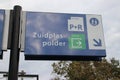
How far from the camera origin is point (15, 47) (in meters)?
6.56

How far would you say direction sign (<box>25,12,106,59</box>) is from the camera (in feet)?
23.0

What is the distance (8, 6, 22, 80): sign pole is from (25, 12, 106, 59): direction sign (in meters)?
0.36

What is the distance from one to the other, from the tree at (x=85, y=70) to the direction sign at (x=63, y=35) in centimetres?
2404

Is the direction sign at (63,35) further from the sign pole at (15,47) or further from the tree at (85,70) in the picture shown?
the tree at (85,70)

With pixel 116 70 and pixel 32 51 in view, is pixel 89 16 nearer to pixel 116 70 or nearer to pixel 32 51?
pixel 32 51

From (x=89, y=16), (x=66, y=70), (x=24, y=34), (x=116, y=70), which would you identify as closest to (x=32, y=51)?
(x=24, y=34)

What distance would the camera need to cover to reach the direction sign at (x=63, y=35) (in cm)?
702

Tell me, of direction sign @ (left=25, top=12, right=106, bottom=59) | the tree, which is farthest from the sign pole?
the tree

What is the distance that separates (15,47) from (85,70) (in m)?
25.4

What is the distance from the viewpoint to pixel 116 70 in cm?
3419

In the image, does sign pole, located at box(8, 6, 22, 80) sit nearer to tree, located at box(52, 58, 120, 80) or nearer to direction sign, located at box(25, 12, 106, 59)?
direction sign, located at box(25, 12, 106, 59)

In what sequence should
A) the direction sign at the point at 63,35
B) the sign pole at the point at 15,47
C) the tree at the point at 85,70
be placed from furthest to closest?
1. the tree at the point at 85,70
2. the direction sign at the point at 63,35
3. the sign pole at the point at 15,47

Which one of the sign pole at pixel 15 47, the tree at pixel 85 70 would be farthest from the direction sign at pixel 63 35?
the tree at pixel 85 70

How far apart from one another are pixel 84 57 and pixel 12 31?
1.84 metres
